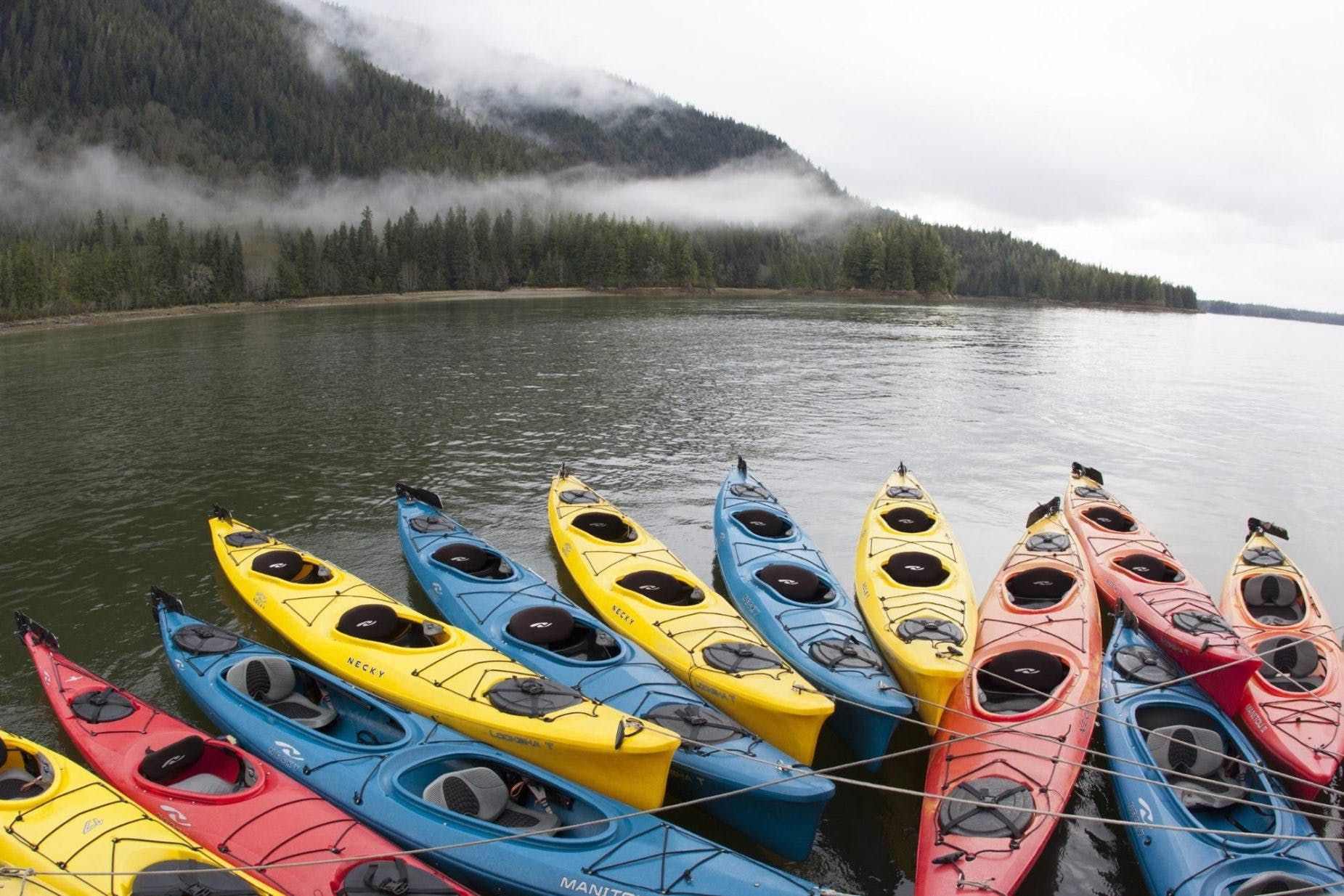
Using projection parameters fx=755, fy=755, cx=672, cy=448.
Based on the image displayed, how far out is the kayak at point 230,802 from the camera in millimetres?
7969

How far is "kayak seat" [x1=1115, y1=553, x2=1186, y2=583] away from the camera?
50.7 feet

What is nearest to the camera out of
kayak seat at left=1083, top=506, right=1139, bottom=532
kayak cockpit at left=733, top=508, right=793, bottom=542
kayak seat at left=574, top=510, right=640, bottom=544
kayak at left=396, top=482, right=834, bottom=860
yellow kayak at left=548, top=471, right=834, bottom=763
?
kayak at left=396, top=482, right=834, bottom=860

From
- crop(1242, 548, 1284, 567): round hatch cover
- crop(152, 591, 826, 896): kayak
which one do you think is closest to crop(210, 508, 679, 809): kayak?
crop(152, 591, 826, 896): kayak

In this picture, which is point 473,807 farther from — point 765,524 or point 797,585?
point 765,524

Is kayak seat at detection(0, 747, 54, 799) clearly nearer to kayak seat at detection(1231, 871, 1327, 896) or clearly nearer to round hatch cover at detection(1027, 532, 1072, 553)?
kayak seat at detection(1231, 871, 1327, 896)

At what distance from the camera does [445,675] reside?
1135 centimetres

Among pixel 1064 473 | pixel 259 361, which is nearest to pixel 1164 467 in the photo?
pixel 1064 473

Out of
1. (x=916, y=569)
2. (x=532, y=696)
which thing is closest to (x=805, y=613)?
(x=916, y=569)

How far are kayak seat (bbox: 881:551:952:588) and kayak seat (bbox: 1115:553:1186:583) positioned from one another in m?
4.25

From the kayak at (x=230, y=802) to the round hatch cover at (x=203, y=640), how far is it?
48.8 inches

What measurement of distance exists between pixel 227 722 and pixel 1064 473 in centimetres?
2585

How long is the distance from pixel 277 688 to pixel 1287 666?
16.3 meters

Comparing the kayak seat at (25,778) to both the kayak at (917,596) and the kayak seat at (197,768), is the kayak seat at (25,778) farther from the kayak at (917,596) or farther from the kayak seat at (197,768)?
the kayak at (917,596)

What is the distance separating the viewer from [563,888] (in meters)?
8.26
